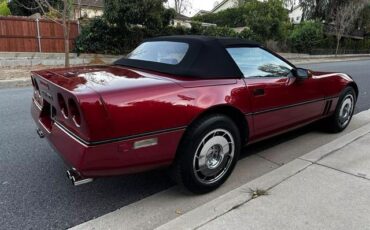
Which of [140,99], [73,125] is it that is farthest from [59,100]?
[140,99]

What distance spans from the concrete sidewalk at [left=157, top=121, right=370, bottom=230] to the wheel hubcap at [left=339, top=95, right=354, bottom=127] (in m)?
1.18

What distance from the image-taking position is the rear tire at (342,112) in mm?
4773

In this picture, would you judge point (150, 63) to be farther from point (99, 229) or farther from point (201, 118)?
point (99, 229)

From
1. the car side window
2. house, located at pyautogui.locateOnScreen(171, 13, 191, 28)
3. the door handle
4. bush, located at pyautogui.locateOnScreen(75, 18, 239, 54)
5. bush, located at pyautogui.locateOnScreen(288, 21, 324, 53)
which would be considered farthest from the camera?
bush, located at pyautogui.locateOnScreen(288, 21, 324, 53)

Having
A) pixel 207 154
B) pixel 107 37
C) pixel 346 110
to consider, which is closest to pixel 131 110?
pixel 207 154

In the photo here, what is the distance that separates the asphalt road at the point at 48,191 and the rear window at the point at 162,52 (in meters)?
1.23

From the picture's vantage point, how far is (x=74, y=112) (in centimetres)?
250

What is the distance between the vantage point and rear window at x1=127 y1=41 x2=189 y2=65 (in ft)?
11.2

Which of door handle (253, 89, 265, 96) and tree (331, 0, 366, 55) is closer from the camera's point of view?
door handle (253, 89, 265, 96)

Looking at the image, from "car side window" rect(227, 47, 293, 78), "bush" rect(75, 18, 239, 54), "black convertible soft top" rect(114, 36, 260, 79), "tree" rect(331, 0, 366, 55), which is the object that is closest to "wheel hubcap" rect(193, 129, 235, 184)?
"black convertible soft top" rect(114, 36, 260, 79)

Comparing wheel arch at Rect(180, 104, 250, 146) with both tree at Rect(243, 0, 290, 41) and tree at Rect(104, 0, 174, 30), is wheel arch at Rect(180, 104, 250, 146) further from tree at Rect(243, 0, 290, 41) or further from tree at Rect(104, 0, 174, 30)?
tree at Rect(243, 0, 290, 41)

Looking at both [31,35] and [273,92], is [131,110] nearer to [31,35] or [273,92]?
[273,92]

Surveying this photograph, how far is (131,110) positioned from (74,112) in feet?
1.44

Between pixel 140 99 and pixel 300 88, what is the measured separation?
228 centimetres
